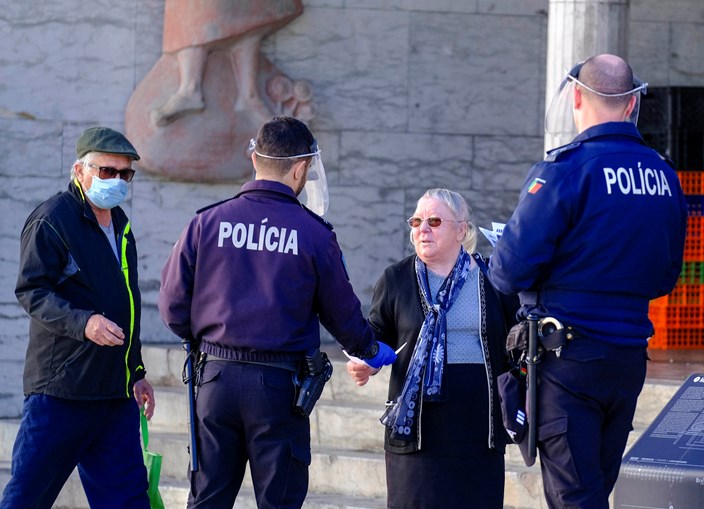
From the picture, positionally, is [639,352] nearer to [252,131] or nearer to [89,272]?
[89,272]

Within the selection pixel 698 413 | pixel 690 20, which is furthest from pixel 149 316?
pixel 698 413

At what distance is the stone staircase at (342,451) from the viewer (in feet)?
23.4

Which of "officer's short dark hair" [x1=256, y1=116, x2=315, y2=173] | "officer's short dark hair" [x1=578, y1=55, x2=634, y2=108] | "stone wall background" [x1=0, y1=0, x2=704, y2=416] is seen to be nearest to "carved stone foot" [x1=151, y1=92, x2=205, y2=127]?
"stone wall background" [x1=0, y1=0, x2=704, y2=416]

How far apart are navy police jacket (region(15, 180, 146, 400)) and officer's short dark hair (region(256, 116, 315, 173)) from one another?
1024mm

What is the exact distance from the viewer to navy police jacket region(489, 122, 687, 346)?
14.8ft

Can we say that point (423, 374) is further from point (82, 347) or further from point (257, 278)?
point (82, 347)

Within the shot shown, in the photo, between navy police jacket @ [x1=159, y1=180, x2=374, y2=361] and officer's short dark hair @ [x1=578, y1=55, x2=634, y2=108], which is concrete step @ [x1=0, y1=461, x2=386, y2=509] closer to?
navy police jacket @ [x1=159, y1=180, x2=374, y2=361]

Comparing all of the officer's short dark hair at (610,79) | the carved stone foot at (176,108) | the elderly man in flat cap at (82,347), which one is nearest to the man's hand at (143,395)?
the elderly man in flat cap at (82,347)

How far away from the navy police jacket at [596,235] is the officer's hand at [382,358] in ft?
2.48

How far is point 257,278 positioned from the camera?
15.9ft

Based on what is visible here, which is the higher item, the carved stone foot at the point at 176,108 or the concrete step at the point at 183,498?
the carved stone foot at the point at 176,108

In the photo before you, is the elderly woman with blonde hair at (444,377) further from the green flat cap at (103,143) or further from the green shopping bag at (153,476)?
the green flat cap at (103,143)

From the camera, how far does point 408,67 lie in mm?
9891

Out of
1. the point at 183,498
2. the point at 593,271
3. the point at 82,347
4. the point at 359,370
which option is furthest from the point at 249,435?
the point at 183,498
